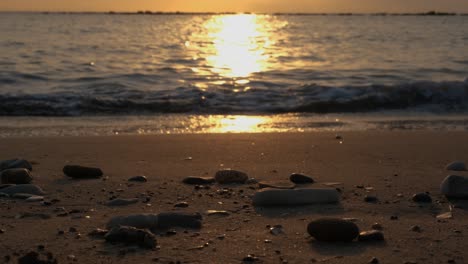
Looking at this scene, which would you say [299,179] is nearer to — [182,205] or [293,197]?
[293,197]

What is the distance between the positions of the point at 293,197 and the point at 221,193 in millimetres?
478

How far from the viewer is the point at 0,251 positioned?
2.65 metres

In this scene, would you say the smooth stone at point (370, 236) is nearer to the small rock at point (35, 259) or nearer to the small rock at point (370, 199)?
the small rock at point (370, 199)

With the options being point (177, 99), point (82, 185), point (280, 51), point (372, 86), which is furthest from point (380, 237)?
point (280, 51)

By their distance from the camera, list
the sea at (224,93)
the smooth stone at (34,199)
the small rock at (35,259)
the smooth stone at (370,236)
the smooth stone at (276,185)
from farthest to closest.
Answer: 1. the sea at (224,93)
2. the smooth stone at (276,185)
3. the smooth stone at (34,199)
4. the smooth stone at (370,236)
5. the small rock at (35,259)

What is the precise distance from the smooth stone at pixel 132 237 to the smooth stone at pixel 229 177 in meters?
1.29

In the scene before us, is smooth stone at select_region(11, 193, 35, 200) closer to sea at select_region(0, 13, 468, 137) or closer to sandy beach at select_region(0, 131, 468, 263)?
sandy beach at select_region(0, 131, 468, 263)

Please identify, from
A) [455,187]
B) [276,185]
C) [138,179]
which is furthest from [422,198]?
[138,179]

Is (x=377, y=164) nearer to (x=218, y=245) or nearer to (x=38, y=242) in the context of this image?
(x=218, y=245)

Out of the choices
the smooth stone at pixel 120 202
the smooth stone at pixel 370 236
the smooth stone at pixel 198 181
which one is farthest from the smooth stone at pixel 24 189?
the smooth stone at pixel 370 236

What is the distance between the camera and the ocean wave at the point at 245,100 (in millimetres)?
9617

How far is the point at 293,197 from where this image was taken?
3.44 m

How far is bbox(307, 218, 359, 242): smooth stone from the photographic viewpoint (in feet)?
9.11

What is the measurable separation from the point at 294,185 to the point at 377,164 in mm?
1150
